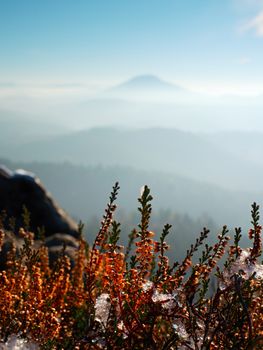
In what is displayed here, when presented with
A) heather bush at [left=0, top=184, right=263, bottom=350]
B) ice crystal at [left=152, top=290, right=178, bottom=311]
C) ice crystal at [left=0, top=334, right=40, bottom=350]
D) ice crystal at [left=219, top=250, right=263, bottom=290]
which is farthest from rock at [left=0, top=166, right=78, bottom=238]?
ice crystal at [left=0, top=334, right=40, bottom=350]

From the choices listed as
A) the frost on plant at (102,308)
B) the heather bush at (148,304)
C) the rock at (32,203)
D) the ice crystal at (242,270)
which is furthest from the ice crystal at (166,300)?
the rock at (32,203)

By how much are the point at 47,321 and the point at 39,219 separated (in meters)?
14.3

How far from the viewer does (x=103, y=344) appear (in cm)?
300

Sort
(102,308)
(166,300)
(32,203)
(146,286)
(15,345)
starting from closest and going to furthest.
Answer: (15,345) < (166,300) < (146,286) < (102,308) < (32,203)

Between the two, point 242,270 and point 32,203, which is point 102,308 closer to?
point 242,270

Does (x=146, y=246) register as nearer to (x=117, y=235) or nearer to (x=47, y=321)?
(x=117, y=235)

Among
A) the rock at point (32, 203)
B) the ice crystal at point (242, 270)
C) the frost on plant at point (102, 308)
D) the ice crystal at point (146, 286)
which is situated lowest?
the frost on plant at point (102, 308)

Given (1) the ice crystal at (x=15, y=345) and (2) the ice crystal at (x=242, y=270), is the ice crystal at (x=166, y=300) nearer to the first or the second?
(2) the ice crystal at (x=242, y=270)

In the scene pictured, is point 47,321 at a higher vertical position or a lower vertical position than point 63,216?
lower

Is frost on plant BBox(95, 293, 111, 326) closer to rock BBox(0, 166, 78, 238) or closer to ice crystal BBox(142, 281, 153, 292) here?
ice crystal BBox(142, 281, 153, 292)

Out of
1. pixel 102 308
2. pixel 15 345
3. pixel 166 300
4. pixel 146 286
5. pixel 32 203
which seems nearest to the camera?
pixel 15 345

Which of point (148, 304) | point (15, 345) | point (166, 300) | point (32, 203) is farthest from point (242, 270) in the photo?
point (32, 203)

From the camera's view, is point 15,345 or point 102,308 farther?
point 102,308

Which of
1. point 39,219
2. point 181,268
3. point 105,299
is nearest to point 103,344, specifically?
point 105,299
